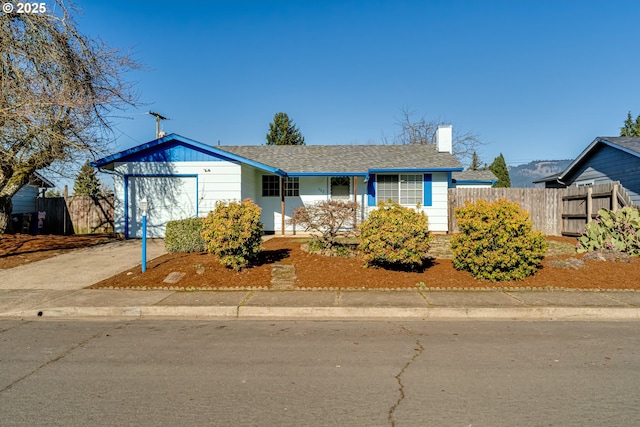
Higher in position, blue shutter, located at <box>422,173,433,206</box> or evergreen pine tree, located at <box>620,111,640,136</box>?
evergreen pine tree, located at <box>620,111,640,136</box>

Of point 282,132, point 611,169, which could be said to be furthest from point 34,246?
point 282,132

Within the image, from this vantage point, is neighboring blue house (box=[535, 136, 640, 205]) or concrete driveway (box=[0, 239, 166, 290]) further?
neighboring blue house (box=[535, 136, 640, 205])

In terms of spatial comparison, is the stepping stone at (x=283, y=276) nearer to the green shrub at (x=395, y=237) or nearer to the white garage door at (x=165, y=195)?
the green shrub at (x=395, y=237)

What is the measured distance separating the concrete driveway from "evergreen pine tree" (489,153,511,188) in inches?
1315

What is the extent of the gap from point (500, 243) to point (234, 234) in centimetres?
564

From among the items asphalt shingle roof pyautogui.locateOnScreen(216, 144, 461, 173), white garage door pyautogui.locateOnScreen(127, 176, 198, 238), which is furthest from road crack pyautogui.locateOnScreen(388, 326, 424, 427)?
asphalt shingle roof pyautogui.locateOnScreen(216, 144, 461, 173)

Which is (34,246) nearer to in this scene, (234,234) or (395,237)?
(234,234)

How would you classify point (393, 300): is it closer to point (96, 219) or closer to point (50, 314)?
point (50, 314)

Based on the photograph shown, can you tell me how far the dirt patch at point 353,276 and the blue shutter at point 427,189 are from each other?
23.1 ft

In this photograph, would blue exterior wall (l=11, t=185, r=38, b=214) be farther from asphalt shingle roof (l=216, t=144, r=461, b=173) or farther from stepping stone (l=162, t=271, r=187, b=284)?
stepping stone (l=162, t=271, r=187, b=284)

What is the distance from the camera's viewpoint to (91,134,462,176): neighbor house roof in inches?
605

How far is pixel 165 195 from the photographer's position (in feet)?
51.7

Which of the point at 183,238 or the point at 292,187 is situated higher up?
the point at 292,187

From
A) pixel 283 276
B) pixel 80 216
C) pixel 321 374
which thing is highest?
pixel 80 216
